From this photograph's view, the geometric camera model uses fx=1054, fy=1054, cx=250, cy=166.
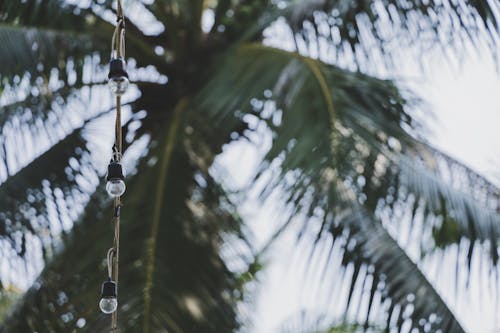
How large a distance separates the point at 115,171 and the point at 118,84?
0.20 m

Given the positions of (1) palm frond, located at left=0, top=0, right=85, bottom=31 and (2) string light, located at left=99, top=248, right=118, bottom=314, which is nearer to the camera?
(2) string light, located at left=99, top=248, right=118, bottom=314

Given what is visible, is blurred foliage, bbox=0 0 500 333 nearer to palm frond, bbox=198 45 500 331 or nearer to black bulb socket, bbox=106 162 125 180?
palm frond, bbox=198 45 500 331

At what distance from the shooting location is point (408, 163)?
4062mm

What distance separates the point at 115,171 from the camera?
2287 mm

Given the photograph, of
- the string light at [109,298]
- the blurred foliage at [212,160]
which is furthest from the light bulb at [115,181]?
the blurred foliage at [212,160]

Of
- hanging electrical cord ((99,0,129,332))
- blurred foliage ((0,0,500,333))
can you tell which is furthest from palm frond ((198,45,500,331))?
hanging electrical cord ((99,0,129,332))

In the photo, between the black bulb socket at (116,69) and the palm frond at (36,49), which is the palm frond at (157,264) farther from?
the black bulb socket at (116,69)

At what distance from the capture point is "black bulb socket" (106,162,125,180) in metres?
2.28

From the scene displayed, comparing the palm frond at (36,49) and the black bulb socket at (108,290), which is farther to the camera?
the palm frond at (36,49)

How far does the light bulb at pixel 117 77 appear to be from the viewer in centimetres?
220

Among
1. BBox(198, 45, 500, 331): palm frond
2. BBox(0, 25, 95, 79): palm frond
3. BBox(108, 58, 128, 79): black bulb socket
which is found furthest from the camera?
BBox(0, 25, 95, 79): palm frond

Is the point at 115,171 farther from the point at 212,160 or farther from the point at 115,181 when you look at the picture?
the point at 212,160

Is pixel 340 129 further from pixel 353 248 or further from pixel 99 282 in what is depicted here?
pixel 99 282

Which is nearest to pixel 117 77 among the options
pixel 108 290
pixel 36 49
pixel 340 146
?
pixel 108 290
